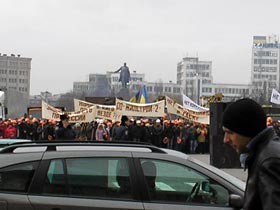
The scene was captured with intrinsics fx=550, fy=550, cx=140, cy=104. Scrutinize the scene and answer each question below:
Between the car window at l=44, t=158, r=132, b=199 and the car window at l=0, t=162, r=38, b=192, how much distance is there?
0.56ft

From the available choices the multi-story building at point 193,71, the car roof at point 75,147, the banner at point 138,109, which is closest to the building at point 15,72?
the multi-story building at point 193,71

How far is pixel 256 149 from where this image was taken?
257 cm

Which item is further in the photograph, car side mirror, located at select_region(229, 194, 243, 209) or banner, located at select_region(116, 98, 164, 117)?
banner, located at select_region(116, 98, 164, 117)

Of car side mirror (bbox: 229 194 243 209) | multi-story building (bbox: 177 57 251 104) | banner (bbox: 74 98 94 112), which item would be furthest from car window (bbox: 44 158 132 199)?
multi-story building (bbox: 177 57 251 104)

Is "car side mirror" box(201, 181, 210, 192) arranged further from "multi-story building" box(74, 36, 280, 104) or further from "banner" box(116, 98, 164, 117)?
"multi-story building" box(74, 36, 280, 104)

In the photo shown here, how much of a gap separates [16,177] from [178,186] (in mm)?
1496

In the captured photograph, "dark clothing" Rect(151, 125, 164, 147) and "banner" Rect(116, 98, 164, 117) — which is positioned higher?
"banner" Rect(116, 98, 164, 117)

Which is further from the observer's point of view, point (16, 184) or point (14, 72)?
point (14, 72)

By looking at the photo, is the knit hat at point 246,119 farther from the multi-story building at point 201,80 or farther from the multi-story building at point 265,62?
the multi-story building at point 265,62

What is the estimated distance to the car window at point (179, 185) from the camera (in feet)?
16.6

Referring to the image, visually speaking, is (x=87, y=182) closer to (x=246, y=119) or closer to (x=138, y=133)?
(x=246, y=119)

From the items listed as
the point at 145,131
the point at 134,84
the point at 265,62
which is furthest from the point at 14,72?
the point at 145,131

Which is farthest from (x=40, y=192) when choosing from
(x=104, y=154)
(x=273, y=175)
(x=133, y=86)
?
(x=133, y=86)

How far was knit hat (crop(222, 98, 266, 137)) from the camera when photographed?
2602mm
